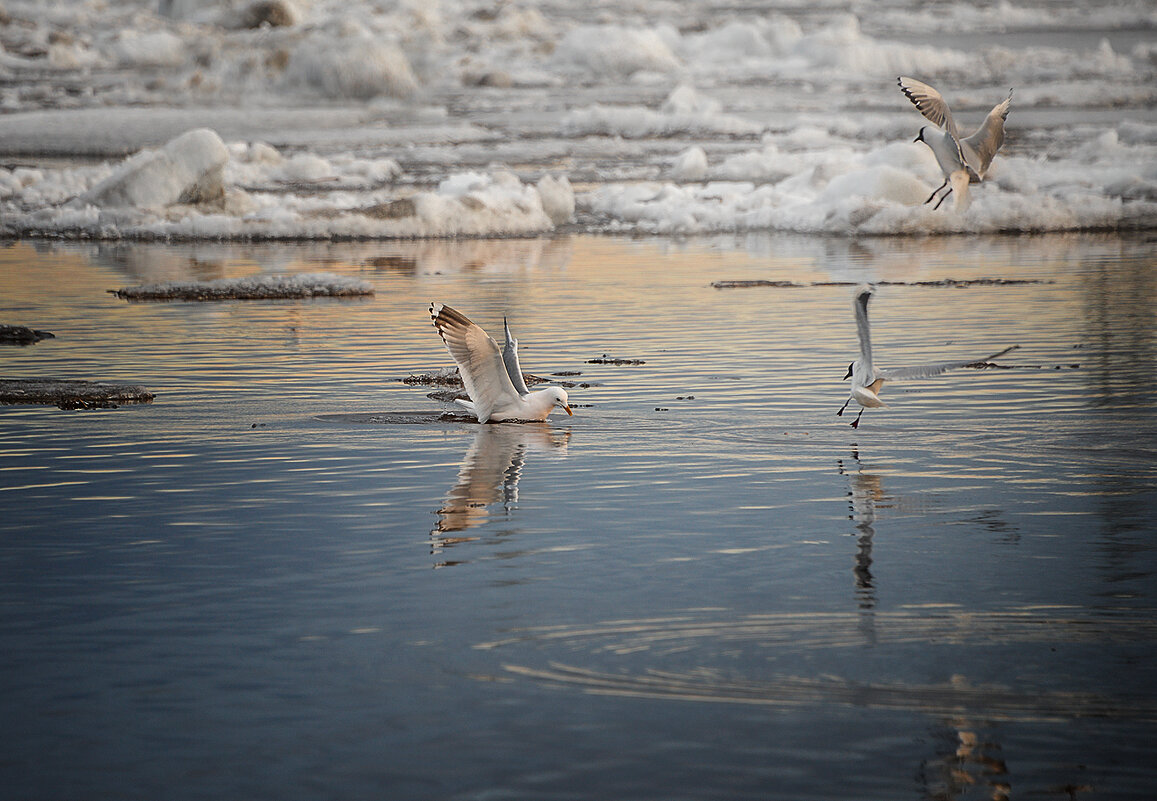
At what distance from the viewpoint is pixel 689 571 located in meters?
8.51

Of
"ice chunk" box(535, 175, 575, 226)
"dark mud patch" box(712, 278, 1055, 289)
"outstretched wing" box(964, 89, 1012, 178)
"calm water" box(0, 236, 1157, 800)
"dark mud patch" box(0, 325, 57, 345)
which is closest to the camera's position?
"calm water" box(0, 236, 1157, 800)

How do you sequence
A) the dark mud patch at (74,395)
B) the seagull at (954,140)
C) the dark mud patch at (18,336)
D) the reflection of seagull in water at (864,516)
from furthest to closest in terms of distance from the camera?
the dark mud patch at (18,336) → the seagull at (954,140) → the dark mud patch at (74,395) → the reflection of seagull in water at (864,516)

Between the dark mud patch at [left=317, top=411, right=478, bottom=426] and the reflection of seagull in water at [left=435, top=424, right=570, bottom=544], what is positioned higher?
the dark mud patch at [left=317, top=411, right=478, bottom=426]

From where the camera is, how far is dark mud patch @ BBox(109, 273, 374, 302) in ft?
83.8

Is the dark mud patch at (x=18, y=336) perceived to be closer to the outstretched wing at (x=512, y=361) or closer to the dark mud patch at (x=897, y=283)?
the outstretched wing at (x=512, y=361)

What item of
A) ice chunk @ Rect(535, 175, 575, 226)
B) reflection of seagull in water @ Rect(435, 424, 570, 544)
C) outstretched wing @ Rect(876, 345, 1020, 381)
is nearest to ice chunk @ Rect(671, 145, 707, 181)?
ice chunk @ Rect(535, 175, 575, 226)

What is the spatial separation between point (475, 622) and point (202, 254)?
3170cm

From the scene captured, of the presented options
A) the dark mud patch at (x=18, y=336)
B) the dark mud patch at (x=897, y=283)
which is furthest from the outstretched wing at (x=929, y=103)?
the dark mud patch at (x=18, y=336)

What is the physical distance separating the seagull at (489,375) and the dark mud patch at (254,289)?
13.0 metres

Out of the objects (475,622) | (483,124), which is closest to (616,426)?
(475,622)

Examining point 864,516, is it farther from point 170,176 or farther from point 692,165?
point 692,165

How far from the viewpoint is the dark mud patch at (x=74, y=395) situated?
14.5m

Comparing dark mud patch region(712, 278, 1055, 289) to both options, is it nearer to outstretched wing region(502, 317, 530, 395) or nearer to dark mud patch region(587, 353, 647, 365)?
dark mud patch region(587, 353, 647, 365)

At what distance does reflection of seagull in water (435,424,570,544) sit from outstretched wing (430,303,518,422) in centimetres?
29
